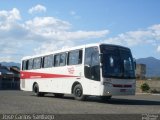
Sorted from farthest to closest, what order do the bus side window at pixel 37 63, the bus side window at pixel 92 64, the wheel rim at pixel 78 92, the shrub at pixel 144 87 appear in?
the shrub at pixel 144 87
the bus side window at pixel 37 63
the wheel rim at pixel 78 92
the bus side window at pixel 92 64

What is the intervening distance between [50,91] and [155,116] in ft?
48.8

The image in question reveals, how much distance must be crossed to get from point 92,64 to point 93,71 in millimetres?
404

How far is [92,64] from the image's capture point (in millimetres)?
22109

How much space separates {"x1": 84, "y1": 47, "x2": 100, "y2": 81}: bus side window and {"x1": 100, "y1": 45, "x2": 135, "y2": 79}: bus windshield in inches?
17.0

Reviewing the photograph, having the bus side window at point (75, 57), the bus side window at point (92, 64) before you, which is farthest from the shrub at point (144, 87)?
the bus side window at point (92, 64)

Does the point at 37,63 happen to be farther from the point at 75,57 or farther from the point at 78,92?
the point at 78,92

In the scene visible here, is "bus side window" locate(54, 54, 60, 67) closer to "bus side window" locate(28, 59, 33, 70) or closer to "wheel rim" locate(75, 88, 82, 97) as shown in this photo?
"wheel rim" locate(75, 88, 82, 97)

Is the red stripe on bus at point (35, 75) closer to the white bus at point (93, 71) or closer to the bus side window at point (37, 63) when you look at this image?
the white bus at point (93, 71)

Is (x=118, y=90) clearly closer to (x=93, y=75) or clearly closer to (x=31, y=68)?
(x=93, y=75)

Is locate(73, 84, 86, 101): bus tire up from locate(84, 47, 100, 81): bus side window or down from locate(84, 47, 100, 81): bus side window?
down

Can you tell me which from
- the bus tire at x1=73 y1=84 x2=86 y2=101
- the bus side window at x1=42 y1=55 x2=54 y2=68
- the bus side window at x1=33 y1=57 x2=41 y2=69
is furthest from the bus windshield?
the bus side window at x1=33 y1=57 x2=41 y2=69

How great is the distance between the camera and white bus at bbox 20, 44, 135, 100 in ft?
69.9

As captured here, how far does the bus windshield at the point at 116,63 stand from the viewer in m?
21.3

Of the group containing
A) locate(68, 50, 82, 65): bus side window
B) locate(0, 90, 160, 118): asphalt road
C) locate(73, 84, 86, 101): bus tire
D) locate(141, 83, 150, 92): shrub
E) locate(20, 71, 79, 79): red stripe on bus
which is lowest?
locate(0, 90, 160, 118): asphalt road
